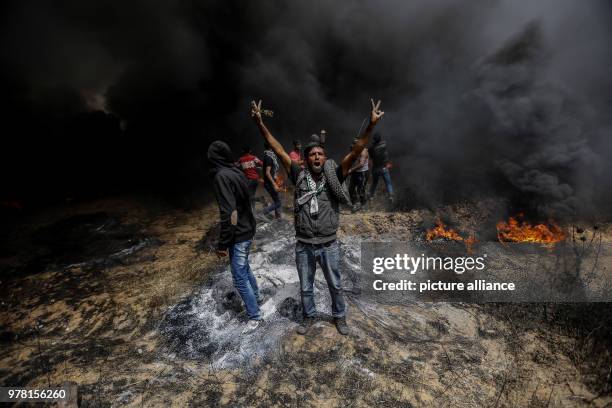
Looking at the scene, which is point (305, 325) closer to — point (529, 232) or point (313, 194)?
point (313, 194)

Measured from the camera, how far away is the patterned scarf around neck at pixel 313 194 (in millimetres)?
2846

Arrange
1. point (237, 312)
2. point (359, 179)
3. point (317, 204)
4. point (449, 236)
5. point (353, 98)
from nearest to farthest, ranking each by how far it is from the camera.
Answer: point (317, 204) → point (237, 312) → point (449, 236) → point (359, 179) → point (353, 98)

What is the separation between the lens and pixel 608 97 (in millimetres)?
7066

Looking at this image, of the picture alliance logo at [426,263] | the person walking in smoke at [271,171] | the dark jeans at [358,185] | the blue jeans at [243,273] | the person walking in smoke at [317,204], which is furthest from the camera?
the dark jeans at [358,185]

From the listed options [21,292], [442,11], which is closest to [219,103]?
[442,11]

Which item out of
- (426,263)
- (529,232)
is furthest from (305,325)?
(529,232)

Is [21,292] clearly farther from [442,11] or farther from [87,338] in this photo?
[442,11]

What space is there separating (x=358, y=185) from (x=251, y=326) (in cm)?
472

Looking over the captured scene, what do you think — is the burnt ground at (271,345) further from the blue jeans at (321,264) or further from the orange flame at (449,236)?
the orange flame at (449,236)

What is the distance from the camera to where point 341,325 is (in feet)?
10.4

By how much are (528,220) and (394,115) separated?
585 cm

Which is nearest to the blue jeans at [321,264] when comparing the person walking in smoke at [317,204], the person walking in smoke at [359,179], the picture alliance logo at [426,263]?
the person walking in smoke at [317,204]

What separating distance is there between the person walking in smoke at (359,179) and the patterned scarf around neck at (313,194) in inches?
156

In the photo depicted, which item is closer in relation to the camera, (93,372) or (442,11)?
(93,372)
